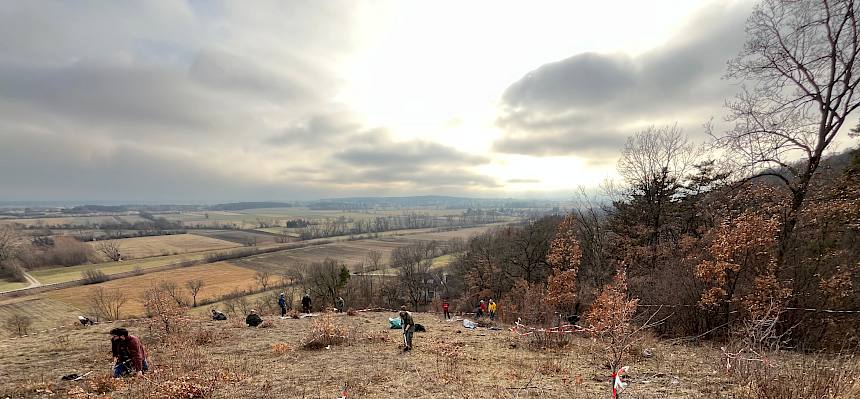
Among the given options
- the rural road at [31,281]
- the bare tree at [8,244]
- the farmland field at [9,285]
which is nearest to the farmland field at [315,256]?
the rural road at [31,281]

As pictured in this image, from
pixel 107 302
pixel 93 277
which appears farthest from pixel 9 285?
pixel 107 302

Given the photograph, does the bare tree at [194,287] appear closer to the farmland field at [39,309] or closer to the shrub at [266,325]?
the farmland field at [39,309]

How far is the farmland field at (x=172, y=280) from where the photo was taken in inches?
1801

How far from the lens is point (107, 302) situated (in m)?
43.0

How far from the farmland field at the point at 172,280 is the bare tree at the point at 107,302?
0.77 metres

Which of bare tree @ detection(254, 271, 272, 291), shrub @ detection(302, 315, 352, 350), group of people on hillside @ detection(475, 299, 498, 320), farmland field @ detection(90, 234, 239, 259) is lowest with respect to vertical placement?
bare tree @ detection(254, 271, 272, 291)

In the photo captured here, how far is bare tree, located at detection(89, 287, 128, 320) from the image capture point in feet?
128

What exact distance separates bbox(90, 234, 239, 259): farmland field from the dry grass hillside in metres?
86.2

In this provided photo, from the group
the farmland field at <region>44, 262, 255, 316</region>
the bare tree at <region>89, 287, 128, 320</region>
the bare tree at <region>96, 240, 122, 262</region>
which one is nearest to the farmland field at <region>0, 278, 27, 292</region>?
the farmland field at <region>44, 262, 255, 316</region>

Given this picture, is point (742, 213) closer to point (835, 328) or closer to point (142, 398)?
point (835, 328)

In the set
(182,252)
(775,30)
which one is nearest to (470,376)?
(775,30)

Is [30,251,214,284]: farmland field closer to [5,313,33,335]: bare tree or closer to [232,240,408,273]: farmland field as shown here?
[232,240,408,273]: farmland field

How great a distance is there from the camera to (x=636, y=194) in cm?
2191

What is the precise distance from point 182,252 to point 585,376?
100m
